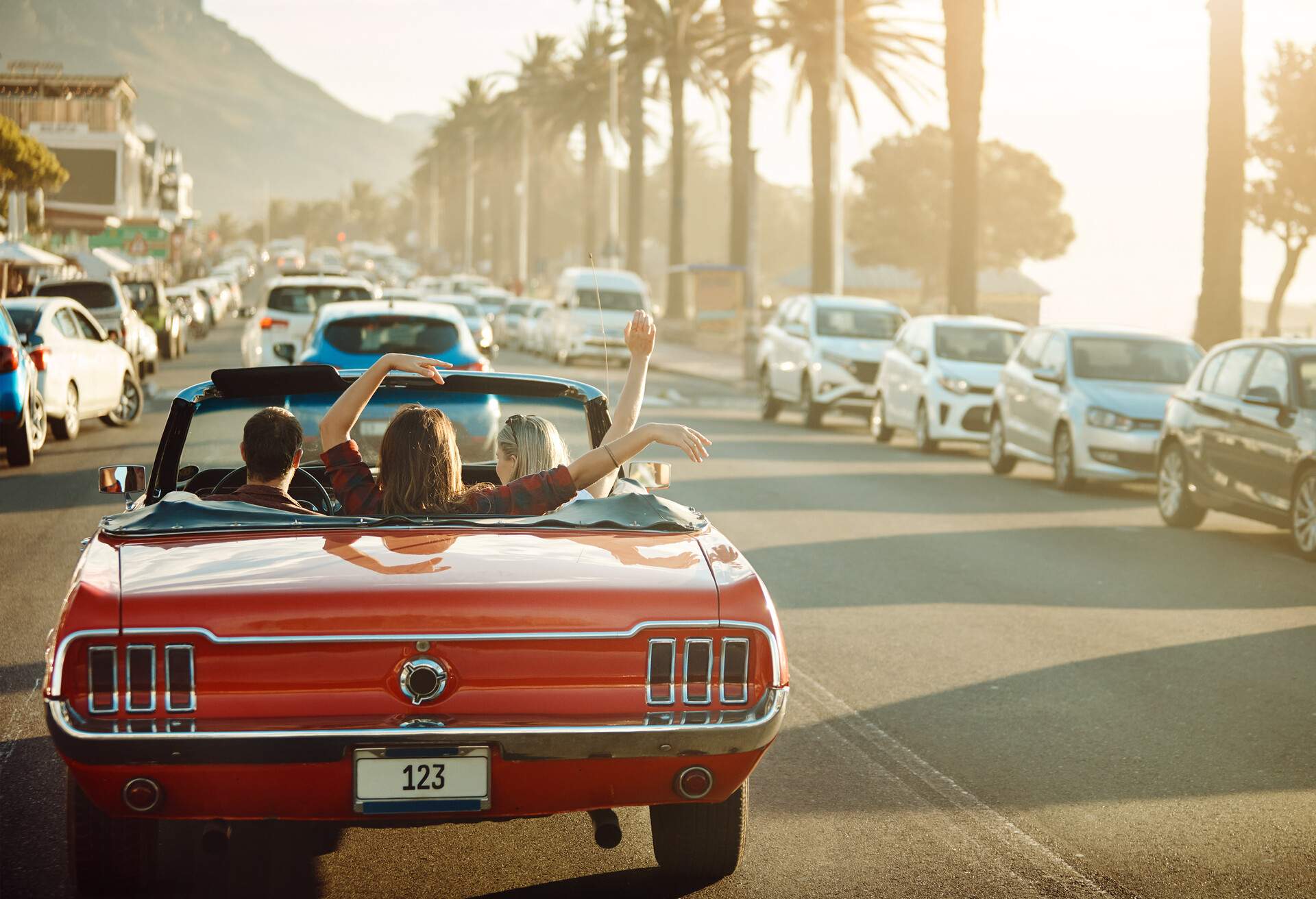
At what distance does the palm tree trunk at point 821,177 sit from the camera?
135 ft

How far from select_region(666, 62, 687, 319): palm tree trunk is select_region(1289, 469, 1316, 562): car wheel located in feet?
156

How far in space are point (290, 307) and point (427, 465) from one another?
19.2 m

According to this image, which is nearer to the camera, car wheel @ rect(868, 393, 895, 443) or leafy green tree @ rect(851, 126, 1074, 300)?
car wheel @ rect(868, 393, 895, 443)

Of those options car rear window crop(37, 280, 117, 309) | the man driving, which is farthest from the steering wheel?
car rear window crop(37, 280, 117, 309)

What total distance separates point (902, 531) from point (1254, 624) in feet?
13.7

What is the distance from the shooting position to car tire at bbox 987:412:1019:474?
19.6 meters

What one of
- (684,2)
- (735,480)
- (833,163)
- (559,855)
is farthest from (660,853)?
(684,2)

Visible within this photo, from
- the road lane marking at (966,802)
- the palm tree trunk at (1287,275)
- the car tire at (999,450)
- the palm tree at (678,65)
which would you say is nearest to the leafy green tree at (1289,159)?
the palm tree trunk at (1287,275)

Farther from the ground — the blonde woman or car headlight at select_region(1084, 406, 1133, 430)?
the blonde woman

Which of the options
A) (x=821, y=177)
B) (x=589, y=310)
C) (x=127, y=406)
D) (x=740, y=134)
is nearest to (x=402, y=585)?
(x=127, y=406)

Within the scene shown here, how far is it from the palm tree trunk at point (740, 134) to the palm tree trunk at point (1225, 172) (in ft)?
70.1

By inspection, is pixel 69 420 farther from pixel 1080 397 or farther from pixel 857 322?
pixel 857 322

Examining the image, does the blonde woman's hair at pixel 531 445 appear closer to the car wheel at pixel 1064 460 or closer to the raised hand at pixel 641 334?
the raised hand at pixel 641 334

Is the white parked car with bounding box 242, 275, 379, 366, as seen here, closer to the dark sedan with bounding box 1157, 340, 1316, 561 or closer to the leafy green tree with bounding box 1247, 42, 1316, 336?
the dark sedan with bounding box 1157, 340, 1316, 561
